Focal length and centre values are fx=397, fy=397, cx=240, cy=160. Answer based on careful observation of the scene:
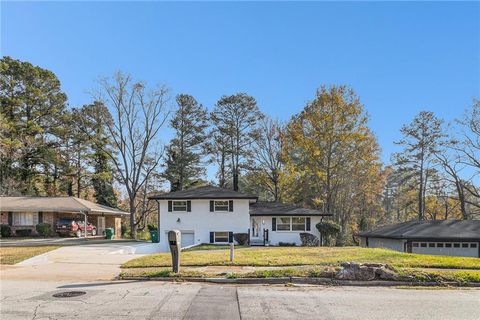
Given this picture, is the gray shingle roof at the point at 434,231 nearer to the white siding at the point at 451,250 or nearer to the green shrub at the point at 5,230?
the white siding at the point at 451,250

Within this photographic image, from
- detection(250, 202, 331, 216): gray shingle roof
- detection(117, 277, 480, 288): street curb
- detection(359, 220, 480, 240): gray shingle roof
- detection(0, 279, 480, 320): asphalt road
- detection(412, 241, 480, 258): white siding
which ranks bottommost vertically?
detection(412, 241, 480, 258): white siding

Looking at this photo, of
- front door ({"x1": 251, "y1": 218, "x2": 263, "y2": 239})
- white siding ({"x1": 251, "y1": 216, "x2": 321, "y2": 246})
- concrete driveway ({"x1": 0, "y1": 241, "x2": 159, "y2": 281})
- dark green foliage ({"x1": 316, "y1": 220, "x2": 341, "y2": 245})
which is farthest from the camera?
front door ({"x1": 251, "y1": 218, "x2": 263, "y2": 239})

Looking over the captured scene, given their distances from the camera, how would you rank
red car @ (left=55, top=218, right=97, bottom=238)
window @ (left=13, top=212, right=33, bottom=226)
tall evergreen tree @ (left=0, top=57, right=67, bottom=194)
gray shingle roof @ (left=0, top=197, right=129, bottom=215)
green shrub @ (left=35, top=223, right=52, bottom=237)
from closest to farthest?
green shrub @ (left=35, top=223, right=52, bottom=237) < gray shingle roof @ (left=0, top=197, right=129, bottom=215) < red car @ (left=55, top=218, right=97, bottom=238) < window @ (left=13, top=212, right=33, bottom=226) < tall evergreen tree @ (left=0, top=57, right=67, bottom=194)

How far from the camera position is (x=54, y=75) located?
46.8 metres

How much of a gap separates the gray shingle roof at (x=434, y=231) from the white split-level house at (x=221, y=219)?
600 centimetres

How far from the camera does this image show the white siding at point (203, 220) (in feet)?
97.0

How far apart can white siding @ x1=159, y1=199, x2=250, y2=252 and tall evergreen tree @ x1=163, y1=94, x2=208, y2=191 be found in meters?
17.5

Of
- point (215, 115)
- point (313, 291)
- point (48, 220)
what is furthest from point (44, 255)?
point (215, 115)

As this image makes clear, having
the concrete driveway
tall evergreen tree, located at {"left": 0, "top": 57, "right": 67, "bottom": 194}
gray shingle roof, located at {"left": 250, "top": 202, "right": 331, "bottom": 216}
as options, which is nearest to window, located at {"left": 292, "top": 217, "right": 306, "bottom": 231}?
gray shingle roof, located at {"left": 250, "top": 202, "right": 331, "bottom": 216}

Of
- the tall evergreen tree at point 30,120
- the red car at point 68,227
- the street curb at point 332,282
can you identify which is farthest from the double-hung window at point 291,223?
the tall evergreen tree at point 30,120

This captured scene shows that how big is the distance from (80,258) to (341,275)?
11.4 metres

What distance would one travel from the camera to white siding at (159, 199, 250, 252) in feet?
97.0

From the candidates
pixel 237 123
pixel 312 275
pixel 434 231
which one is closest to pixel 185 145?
pixel 237 123

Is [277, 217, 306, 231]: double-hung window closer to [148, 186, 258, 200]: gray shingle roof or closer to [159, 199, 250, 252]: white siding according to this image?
[159, 199, 250, 252]: white siding
